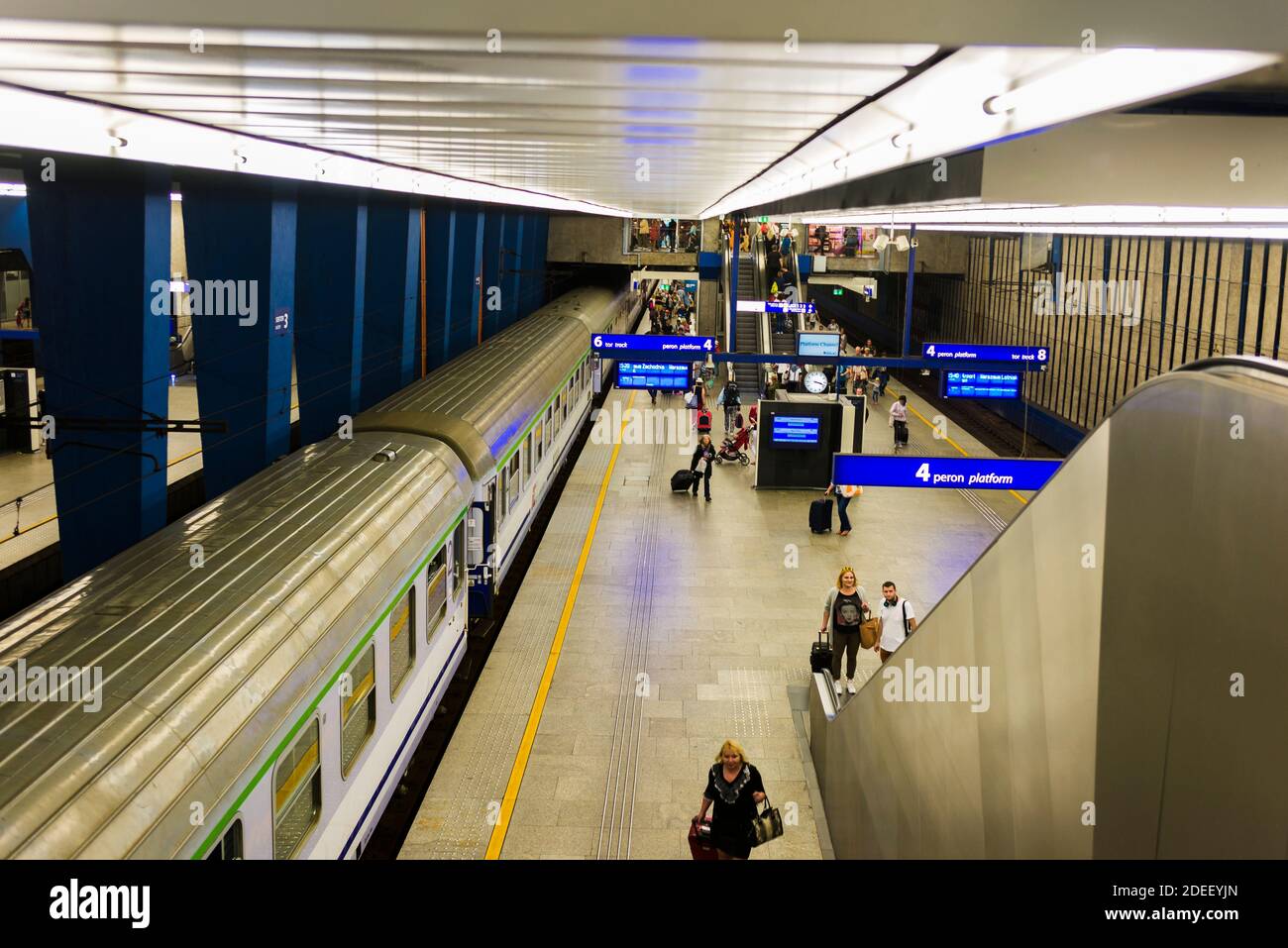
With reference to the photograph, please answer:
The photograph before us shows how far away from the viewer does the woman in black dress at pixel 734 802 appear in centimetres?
645

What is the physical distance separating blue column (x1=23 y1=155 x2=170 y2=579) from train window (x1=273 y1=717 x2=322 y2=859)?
2.94 metres

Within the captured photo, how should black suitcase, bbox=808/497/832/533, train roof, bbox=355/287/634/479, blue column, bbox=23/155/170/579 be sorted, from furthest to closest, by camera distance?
1. black suitcase, bbox=808/497/832/533
2. train roof, bbox=355/287/634/479
3. blue column, bbox=23/155/170/579

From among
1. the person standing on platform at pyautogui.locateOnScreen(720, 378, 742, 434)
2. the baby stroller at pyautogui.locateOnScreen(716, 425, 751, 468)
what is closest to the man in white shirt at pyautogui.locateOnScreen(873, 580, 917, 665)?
the baby stroller at pyautogui.locateOnScreen(716, 425, 751, 468)

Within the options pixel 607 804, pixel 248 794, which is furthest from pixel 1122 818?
pixel 607 804

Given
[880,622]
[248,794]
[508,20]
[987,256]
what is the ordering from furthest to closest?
[987,256]
[880,622]
[248,794]
[508,20]

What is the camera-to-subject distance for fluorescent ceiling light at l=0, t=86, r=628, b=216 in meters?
4.25

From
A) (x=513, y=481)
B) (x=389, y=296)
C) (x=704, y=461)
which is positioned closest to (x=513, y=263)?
(x=704, y=461)

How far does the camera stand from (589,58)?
9.46 feet

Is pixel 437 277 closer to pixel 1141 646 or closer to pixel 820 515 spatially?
pixel 820 515

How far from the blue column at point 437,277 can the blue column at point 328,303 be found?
504 centimetres

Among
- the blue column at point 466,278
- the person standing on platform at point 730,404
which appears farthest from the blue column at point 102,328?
the person standing on platform at point 730,404

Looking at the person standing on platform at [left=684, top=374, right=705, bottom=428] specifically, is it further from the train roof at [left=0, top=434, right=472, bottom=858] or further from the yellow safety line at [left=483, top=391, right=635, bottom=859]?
the train roof at [left=0, top=434, right=472, bottom=858]
